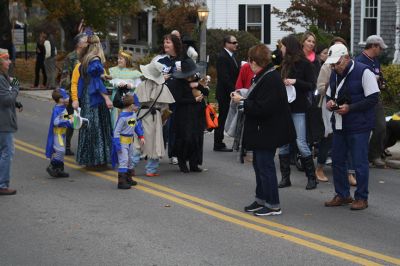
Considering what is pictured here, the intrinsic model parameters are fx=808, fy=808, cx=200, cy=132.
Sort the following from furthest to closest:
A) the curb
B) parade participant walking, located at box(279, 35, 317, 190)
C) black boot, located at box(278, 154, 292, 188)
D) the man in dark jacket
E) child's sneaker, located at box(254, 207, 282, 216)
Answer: the curb → the man in dark jacket → black boot, located at box(278, 154, 292, 188) → parade participant walking, located at box(279, 35, 317, 190) → child's sneaker, located at box(254, 207, 282, 216)

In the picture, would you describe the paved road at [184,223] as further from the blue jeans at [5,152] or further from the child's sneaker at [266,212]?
the blue jeans at [5,152]

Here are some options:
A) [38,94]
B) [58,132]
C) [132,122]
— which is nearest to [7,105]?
[58,132]

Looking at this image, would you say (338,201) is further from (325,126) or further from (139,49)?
(139,49)

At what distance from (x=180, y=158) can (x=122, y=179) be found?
1438mm

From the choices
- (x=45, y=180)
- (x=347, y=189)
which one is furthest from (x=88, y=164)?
(x=347, y=189)

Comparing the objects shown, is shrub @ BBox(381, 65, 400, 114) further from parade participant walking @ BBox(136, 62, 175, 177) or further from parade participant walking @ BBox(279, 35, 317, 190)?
parade participant walking @ BBox(136, 62, 175, 177)

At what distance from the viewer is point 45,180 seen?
1141 centimetres

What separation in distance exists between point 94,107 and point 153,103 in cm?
91

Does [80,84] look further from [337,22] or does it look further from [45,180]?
[337,22]

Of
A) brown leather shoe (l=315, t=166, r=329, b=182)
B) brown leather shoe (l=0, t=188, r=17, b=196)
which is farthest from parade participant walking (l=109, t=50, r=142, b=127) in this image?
brown leather shoe (l=315, t=166, r=329, b=182)

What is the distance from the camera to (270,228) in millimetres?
8562

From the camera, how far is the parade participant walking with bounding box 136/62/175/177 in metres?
11.5

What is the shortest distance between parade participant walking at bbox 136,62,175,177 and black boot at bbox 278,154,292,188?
1.77m

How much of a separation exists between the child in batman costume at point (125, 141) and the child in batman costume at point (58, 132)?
1042 millimetres
